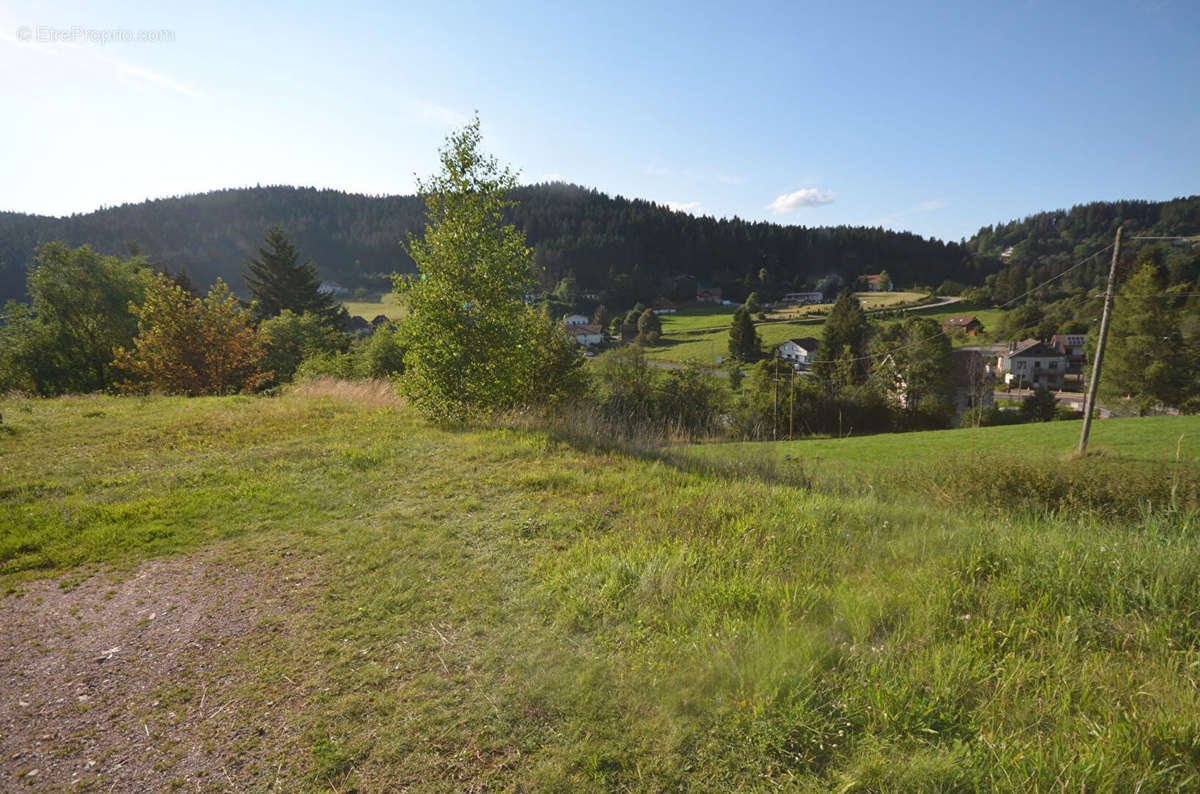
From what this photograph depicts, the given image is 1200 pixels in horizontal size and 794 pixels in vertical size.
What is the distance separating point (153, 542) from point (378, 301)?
121m

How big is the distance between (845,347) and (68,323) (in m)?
65.9

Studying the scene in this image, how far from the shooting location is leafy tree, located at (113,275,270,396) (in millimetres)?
17953

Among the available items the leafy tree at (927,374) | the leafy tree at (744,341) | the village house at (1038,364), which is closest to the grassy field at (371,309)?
the leafy tree at (744,341)

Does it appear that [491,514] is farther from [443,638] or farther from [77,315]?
[77,315]

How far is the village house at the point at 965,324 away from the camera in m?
75.8

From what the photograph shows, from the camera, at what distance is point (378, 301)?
113m

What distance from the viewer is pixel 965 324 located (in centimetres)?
7831

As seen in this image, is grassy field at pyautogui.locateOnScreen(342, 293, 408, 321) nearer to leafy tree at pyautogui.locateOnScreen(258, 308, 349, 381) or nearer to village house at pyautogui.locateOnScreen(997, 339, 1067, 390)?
leafy tree at pyautogui.locateOnScreen(258, 308, 349, 381)

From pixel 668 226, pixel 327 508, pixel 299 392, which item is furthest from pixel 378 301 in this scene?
pixel 327 508

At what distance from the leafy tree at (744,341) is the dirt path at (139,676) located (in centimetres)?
7036

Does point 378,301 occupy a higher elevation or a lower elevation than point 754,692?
higher

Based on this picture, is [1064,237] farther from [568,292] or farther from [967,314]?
[568,292]

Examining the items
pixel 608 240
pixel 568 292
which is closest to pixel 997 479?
pixel 568 292

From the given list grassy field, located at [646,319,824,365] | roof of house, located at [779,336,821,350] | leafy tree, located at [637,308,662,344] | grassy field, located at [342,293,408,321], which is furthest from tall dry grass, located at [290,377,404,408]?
grassy field, located at [342,293,408,321]
